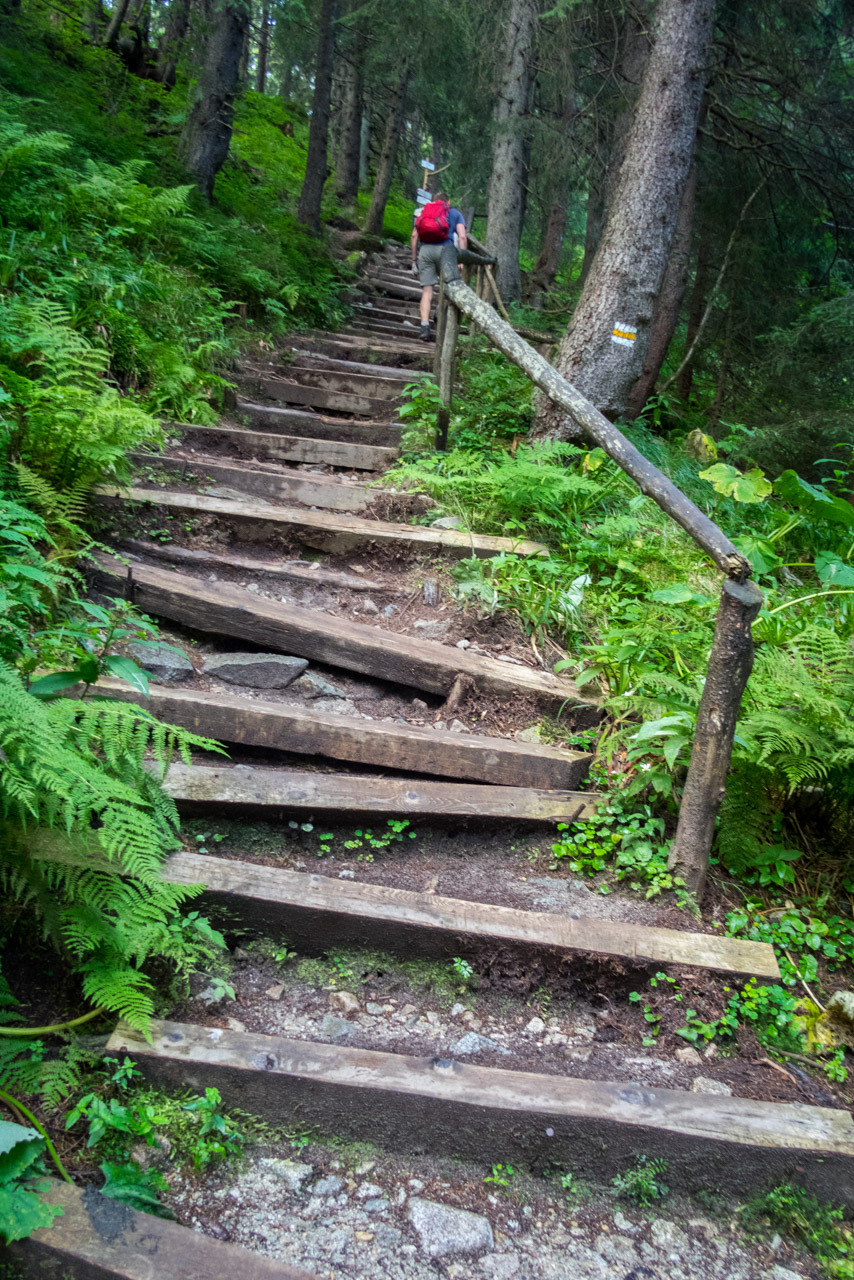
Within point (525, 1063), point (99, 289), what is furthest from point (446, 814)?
point (99, 289)

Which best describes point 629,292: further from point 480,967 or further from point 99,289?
point 480,967

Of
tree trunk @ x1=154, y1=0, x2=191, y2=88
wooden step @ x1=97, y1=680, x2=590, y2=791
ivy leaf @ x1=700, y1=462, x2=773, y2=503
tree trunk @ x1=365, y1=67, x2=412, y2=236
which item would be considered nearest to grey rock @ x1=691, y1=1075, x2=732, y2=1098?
wooden step @ x1=97, y1=680, x2=590, y2=791

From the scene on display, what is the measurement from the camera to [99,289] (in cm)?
494

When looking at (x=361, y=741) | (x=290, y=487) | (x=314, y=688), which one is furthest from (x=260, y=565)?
(x=361, y=741)

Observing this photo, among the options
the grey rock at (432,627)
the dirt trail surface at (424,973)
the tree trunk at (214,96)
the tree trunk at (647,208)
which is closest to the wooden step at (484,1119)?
the dirt trail surface at (424,973)

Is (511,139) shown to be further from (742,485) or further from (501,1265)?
(501,1265)

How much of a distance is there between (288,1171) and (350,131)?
20858 mm

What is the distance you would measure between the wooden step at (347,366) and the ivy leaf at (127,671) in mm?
5683

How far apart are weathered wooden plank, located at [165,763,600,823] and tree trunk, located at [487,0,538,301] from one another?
33.6ft

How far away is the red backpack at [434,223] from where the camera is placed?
830 centimetres

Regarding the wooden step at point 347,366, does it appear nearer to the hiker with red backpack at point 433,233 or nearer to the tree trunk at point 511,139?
the hiker with red backpack at point 433,233

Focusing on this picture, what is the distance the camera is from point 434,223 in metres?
8.31

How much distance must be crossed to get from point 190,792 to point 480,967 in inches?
42.3

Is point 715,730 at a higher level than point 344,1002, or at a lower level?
higher
